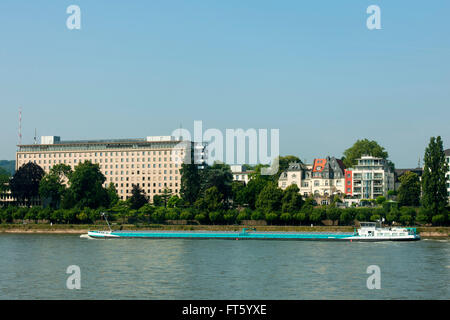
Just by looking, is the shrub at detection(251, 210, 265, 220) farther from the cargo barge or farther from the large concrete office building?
the large concrete office building

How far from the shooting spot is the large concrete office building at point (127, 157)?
559 ft

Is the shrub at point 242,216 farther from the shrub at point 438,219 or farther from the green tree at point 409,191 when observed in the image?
the shrub at point 438,219

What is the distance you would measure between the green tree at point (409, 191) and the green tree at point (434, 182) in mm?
18116

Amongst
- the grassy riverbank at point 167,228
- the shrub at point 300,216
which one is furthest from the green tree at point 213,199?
the shrub at point 300,216

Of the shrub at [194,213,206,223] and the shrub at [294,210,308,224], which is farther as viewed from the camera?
the shrub at [194,213,206,223]

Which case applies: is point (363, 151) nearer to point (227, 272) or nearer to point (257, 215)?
point (257, 215)

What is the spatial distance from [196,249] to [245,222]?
124ft

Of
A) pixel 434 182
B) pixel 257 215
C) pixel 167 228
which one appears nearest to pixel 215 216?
pixel 257 215

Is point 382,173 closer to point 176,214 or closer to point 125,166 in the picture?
point 176,214

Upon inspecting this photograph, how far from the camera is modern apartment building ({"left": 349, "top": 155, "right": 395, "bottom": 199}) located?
13238cm

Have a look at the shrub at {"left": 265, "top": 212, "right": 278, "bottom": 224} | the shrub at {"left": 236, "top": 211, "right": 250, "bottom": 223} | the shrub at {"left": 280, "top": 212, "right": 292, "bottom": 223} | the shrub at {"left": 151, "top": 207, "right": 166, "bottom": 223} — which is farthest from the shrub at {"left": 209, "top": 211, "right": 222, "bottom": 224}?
the shrub at {"left": 280, "top": 212, "right": 292, "bottom": 223}

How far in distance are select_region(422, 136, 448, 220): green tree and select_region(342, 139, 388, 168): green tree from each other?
1923 inches

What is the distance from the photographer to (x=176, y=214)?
117 metres
